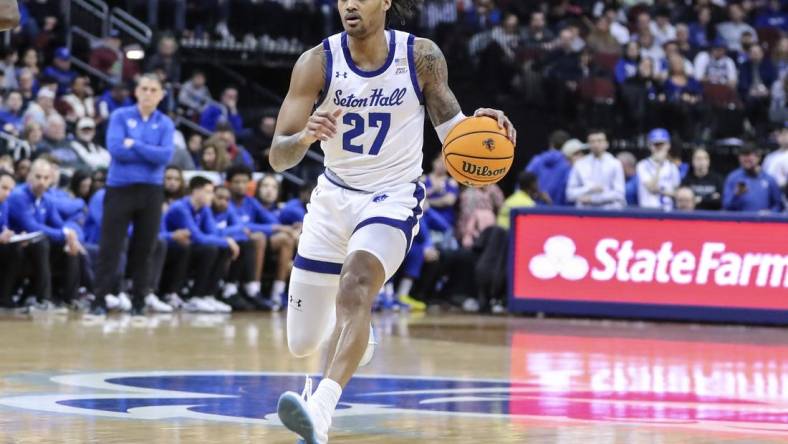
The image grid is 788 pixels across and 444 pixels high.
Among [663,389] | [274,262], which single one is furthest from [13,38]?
[663,389]

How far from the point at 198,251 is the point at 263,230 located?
39.0 inches

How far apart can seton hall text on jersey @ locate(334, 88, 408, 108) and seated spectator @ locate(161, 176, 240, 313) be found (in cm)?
865

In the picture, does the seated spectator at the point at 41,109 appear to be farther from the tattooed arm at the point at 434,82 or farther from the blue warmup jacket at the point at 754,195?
the tattooed arm at the point at 434,82

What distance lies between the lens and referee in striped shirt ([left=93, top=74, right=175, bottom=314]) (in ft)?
42.4

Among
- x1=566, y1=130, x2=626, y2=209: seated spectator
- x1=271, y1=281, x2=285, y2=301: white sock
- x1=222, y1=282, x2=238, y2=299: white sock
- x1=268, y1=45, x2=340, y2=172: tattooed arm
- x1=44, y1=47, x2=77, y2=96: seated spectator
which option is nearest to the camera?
x1=268, y1=45, x2=340, y2=172: tattooed arm

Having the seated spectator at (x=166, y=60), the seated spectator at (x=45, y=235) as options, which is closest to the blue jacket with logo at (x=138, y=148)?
the seated spectator at (x=45, y=235)

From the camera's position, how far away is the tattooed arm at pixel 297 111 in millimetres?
6246

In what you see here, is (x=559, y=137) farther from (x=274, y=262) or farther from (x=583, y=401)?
(x=583, y=401)

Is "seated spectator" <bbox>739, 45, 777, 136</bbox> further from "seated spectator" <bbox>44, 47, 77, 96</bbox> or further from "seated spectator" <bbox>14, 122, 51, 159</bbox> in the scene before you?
"seated spectator" <bbox>14, 122, 51, 159</bbox>

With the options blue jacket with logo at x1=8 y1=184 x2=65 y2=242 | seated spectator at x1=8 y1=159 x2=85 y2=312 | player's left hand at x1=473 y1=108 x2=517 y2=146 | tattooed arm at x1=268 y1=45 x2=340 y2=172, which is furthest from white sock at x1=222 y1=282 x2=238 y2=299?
player's left hand at x1=473 y1=108 x2=517 y2=146

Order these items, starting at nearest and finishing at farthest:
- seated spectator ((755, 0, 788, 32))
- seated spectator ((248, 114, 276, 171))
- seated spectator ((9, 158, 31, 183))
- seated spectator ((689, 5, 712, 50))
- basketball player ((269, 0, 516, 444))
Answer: basketball player ((269, 0, 516, 444)), seated spectator ((9, 158, 31, 183)), seated spectator ((248, 114, 276, 171)), seated spectator ((689, 5, 712, 50)), seated spectator ((755, 0, 788, 32))

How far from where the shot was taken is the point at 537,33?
22391 millimetres

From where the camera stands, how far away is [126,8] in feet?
71.2

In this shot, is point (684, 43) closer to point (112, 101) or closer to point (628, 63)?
point (628, 63)
